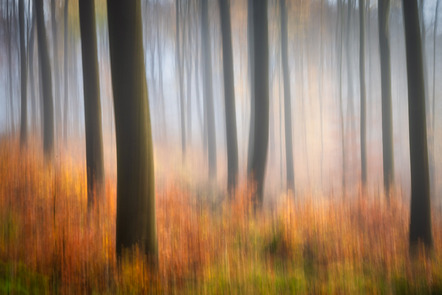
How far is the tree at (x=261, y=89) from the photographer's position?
23.3ft

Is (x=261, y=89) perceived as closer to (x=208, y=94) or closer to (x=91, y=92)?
(x=91, y=92)

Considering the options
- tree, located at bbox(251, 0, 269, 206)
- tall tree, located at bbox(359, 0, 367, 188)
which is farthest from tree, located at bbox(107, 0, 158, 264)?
tall tree, located at bbox(359, 0, 367, 188)

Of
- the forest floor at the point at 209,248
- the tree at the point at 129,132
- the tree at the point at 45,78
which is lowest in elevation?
the forest floor at the point at 209,248

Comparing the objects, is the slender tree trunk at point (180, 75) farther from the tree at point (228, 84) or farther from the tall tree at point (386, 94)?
the tall tree at point (386, 94)

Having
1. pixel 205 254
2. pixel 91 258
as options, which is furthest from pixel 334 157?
pixel 91 258

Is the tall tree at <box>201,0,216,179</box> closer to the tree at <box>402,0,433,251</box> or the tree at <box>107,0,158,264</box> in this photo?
the tree at <box>402,0,433,251</box>

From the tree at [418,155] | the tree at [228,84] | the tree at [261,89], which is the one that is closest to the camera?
the tree at [418,155]

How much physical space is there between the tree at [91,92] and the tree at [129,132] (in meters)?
2.33

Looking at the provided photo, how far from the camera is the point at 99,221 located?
3.95m

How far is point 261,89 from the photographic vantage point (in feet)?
24.0

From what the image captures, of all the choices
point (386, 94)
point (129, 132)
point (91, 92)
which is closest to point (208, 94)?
point (386, 94)

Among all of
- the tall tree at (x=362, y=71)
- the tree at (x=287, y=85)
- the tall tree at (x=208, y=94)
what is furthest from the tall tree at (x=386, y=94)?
the tall tree at (x=208, y=94)

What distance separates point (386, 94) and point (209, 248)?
8441mm

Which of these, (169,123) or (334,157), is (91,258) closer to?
(334,157)
